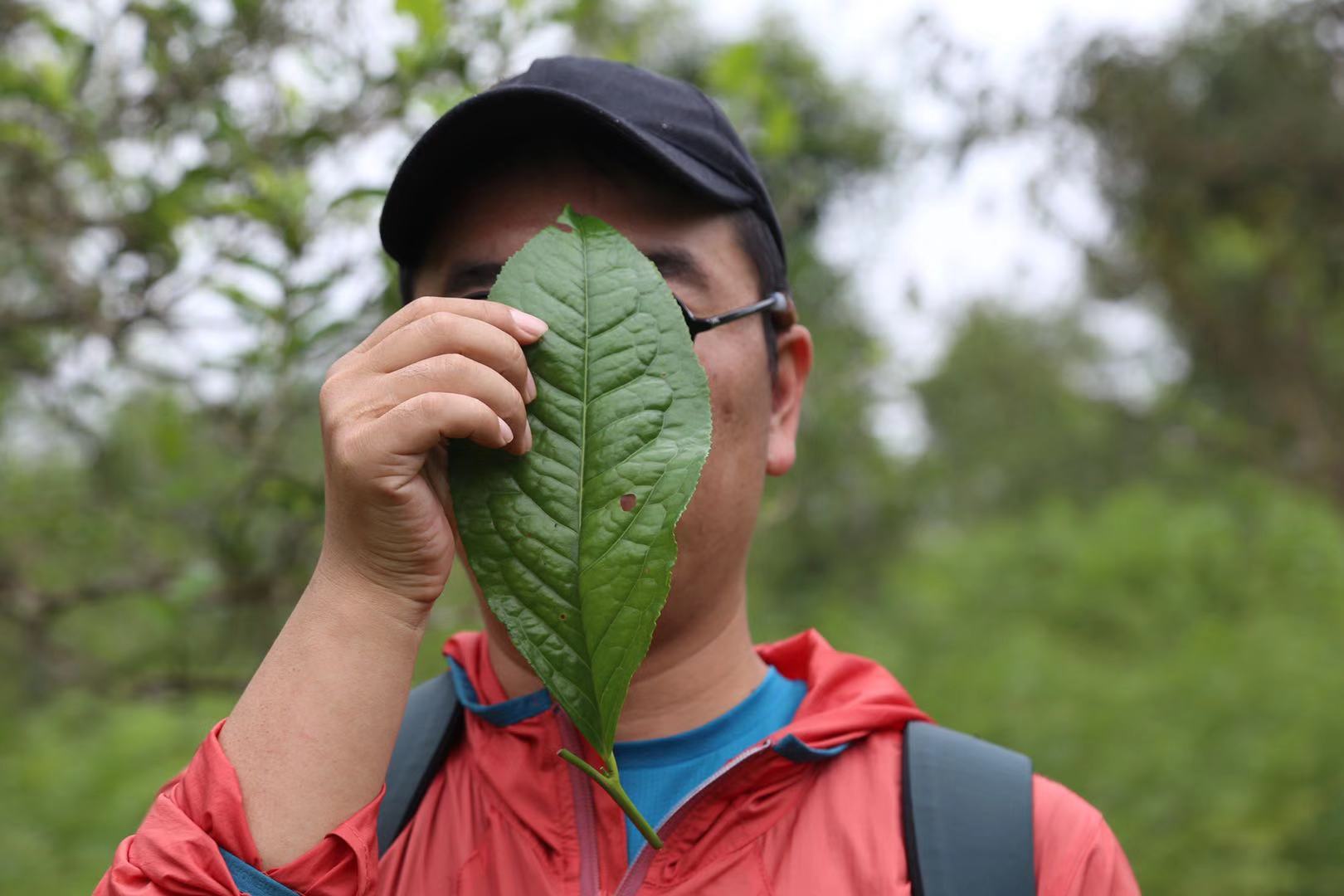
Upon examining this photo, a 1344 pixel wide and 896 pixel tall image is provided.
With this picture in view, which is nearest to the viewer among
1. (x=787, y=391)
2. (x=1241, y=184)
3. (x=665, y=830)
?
(x=665, y=830)

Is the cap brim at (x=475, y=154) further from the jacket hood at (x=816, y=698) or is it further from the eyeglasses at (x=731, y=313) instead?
the jacket hood at (x=816, y=698)

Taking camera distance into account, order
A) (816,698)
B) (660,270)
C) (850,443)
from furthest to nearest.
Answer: (850,443), (816,698), (660,270)

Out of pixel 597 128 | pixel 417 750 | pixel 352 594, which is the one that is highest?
pixel 597 128

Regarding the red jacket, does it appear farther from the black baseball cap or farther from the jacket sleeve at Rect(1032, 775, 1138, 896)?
the black baseball cap

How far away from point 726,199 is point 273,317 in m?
1.23

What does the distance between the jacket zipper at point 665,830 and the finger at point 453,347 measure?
0.52 m

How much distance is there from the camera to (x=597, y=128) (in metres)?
1.45

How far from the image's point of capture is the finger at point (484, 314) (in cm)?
118

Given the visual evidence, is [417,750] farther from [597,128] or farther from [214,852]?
[597,128]

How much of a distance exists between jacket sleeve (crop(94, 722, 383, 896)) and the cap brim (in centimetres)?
72

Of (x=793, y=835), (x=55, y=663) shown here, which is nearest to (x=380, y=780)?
(x=793, y=835)

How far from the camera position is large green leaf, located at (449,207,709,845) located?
1.17 meters

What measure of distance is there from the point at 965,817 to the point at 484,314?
0.83 meters

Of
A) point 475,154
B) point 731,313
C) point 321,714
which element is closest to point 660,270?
point 731,313
